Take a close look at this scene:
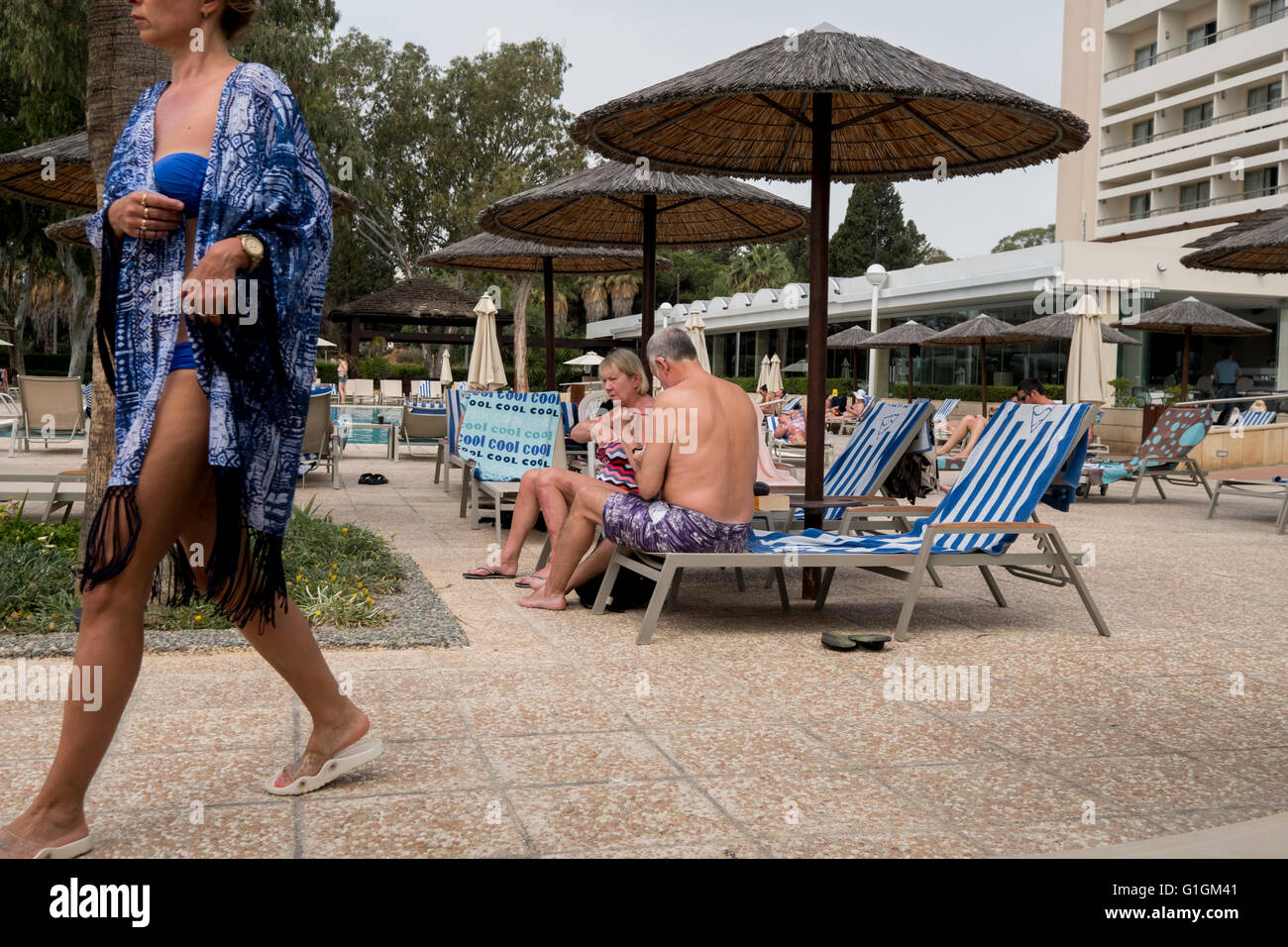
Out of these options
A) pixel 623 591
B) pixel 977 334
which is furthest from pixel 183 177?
pixel 977 334

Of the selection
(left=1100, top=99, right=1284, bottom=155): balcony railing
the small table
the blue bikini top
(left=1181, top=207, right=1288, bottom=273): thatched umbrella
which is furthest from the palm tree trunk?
(left=1100, top=99, right=1284, bottom=155): balcony railing

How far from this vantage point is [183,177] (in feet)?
7.68

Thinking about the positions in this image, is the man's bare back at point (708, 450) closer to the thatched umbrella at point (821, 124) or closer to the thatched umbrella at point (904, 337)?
the thatched umbrella at point (821, 124)

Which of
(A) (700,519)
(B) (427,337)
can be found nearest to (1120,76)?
(B) (427,337)

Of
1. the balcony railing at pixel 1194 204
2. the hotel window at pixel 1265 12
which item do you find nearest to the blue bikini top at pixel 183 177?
the balcony railing at pixel 1194 204

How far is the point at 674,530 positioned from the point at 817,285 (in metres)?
1.66

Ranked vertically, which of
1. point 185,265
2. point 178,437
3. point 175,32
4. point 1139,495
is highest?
point 175,32

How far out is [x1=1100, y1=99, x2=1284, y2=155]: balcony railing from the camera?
4100 cm

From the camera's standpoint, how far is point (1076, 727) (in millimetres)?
3504

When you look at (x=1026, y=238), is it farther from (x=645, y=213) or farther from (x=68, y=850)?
(x=68, y=850)

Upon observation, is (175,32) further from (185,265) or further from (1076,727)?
(1076,727)

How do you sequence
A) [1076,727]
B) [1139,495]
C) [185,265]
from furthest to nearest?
[1139,495]
[1076,727]
[185,265]
